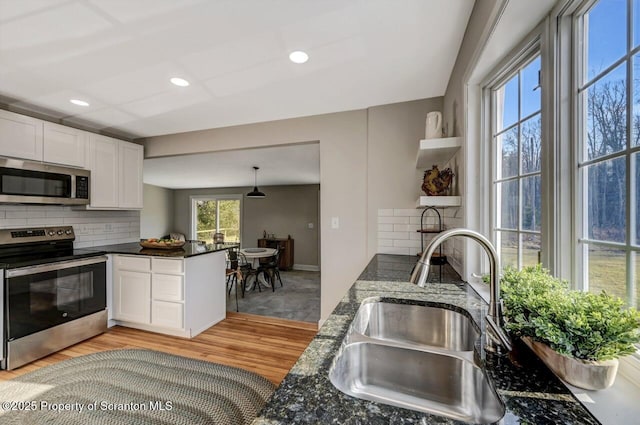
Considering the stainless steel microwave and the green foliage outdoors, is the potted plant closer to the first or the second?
the green foliage outdoors

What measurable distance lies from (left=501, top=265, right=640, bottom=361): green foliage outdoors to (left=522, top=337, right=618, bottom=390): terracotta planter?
0.01m

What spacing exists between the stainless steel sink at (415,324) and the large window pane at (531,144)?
695 millimetres

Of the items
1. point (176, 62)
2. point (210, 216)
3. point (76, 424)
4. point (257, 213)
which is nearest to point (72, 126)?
point (176, 62)

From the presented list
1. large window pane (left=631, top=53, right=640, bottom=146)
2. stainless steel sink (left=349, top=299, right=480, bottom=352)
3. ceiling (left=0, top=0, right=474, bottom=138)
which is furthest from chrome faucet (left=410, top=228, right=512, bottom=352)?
ceiling (left=0, top=0, right=474, bottom=138)

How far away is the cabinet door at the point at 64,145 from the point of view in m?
2.57

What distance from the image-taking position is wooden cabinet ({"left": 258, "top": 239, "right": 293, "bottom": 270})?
7328 millimetres

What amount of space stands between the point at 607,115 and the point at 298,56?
1.55 meters

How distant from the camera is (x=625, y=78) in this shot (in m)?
0.70

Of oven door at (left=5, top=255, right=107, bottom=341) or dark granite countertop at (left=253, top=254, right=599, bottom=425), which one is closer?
dark granite countertop at (left=253, top=254, right=599, bottom=425)

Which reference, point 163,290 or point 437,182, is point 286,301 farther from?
point 437,182

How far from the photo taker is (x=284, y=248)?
7387 millimetres

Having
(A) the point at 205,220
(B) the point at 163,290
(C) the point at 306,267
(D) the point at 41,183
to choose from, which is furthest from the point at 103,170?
(A) the point at 205,220

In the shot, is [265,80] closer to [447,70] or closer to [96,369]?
[447,70]

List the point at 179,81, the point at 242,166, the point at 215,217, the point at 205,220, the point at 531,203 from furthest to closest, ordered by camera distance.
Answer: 1. the point at 205,220
2. the point at 215,217
3. the point at 242,166
4. the point at 179,81
5. the point at 531,203
